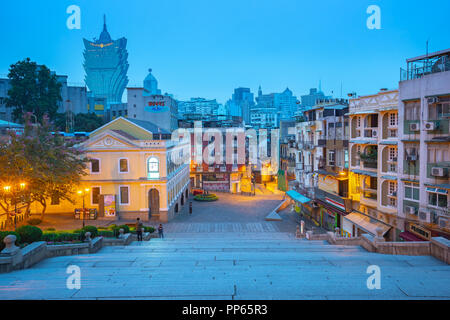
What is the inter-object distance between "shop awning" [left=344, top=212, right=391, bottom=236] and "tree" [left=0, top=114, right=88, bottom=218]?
23251 mm

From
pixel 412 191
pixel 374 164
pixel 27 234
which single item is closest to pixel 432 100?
pixel 412 191

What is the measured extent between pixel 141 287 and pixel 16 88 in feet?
172

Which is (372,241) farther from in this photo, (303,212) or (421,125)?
(303,212)

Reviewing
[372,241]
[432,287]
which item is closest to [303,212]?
[372,241]

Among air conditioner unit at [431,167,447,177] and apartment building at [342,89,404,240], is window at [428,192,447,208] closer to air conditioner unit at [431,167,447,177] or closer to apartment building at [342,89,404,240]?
air conditioner unit at [431,167,447,177]

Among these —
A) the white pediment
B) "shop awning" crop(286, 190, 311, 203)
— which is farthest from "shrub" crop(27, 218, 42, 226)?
"shop awning" crop(286, 190, 311, 203)

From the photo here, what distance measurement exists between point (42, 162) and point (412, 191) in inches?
1017

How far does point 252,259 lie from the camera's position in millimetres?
13555

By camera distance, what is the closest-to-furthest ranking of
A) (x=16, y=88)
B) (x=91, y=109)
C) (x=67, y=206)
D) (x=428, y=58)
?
(x=428, y=58)
(x=67, y=206)
(x=16, y=88)
(x=91, y=109)

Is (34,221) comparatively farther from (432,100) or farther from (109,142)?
(432,100)

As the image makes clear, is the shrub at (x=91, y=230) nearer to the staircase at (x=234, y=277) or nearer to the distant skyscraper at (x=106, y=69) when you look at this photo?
the staircase at (x=234, y=277)

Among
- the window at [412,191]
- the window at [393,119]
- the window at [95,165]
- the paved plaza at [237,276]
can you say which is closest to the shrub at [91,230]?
the paved plaza at [237,276]

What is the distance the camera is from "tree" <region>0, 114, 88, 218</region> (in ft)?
83.5

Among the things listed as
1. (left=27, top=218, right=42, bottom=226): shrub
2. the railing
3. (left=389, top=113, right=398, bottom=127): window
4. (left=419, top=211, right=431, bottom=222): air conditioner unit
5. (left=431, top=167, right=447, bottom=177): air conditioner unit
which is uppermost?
the railing
